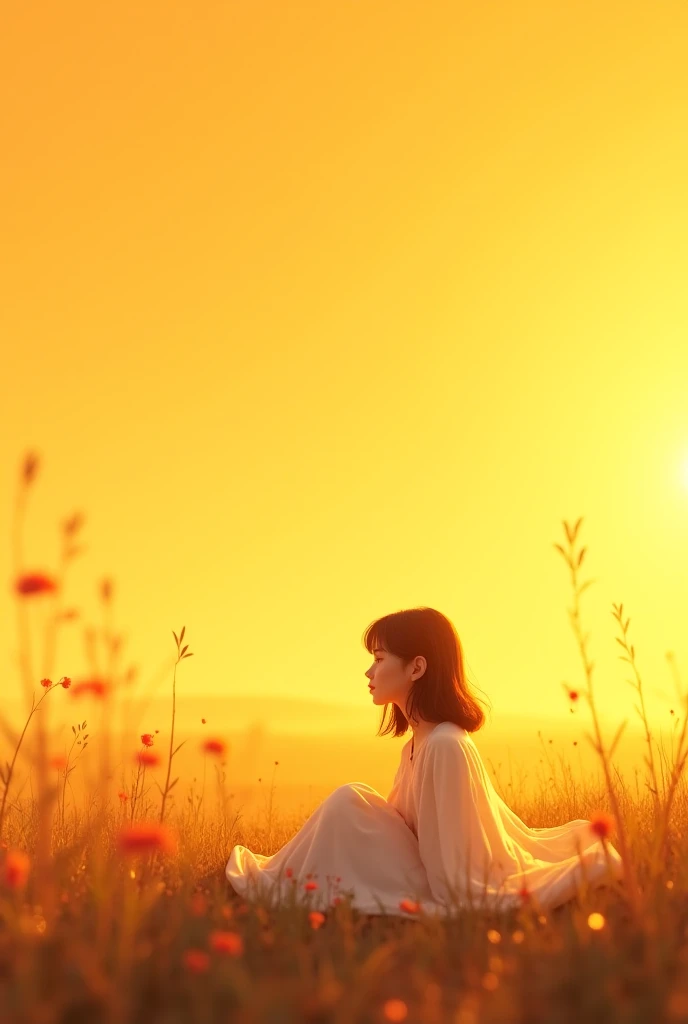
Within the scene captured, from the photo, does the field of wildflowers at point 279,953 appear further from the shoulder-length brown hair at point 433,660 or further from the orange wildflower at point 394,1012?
the shoulder-length brown hair at point 433,660

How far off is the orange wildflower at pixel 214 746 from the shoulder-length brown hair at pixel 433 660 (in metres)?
2.26

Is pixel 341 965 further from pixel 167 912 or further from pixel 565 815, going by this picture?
pixel 565 815

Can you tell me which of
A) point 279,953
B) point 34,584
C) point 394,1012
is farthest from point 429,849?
point 34,584

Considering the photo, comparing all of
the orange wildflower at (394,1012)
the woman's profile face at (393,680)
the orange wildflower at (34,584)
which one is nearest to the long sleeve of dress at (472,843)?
the woman's profile face at (393,680)

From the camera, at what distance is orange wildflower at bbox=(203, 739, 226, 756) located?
2.96 meters

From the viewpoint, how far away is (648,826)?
6.20 m

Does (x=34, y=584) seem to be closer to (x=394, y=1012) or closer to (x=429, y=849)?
(x=394, y=1012)

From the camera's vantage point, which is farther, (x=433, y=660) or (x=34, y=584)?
(x=433, y=660)

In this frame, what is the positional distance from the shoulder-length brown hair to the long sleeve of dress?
0.29m

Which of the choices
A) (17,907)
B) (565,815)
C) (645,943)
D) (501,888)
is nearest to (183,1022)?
(17,907)

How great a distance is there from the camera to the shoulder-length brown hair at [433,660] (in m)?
5.05

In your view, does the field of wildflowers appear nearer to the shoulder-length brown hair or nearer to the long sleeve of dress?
the long sleeve of dress

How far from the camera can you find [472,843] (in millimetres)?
4414

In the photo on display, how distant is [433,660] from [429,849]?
3.38 feet
